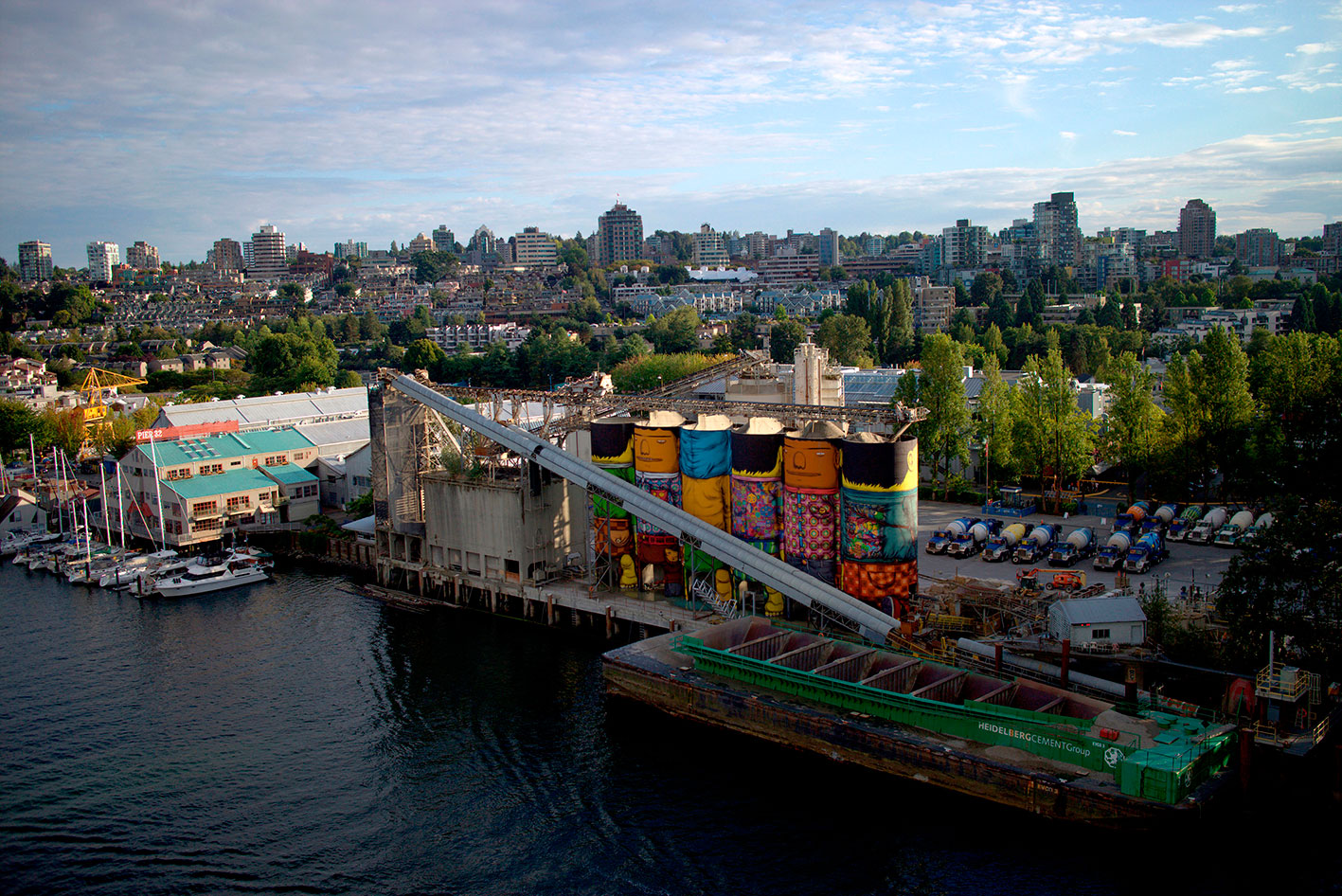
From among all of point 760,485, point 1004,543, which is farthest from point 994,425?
point 760,485

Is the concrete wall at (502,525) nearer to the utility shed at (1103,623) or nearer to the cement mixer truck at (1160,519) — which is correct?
the utility shed at (1103,623)

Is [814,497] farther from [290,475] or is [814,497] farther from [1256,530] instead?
[290,475]

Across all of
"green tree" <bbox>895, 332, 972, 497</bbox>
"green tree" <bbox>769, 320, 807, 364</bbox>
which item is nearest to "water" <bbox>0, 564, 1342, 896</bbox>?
"green tree" <bbox>895, 332, 972, 497</bbox>

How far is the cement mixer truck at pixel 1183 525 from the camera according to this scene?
134 ft

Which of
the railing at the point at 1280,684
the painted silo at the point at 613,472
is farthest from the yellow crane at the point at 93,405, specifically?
the railing at the point at 1280,684

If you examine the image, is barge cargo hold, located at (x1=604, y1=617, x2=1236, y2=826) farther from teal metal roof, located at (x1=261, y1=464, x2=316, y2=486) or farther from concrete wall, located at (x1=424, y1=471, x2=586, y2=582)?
teal metal roof, located at (x1=261, y1=464, x2=316, y2=486)

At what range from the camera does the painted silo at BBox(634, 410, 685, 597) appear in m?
36.5

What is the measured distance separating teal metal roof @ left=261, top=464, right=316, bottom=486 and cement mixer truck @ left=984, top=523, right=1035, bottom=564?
3663cm

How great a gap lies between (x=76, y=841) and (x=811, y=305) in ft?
450

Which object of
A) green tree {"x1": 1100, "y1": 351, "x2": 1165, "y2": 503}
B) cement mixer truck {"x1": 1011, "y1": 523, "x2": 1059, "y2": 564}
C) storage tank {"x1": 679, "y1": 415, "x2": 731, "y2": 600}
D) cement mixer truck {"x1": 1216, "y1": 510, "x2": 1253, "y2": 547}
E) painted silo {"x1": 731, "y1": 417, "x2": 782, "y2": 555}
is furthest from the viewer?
green tree {"x1": 1100, "y1": 351, "x2": 1165, "y2": 503}

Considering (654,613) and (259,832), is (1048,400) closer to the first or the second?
(654,613)

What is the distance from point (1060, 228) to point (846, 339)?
118 metres

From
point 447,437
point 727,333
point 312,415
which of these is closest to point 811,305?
point 727,333

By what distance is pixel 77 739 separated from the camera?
2838cm
